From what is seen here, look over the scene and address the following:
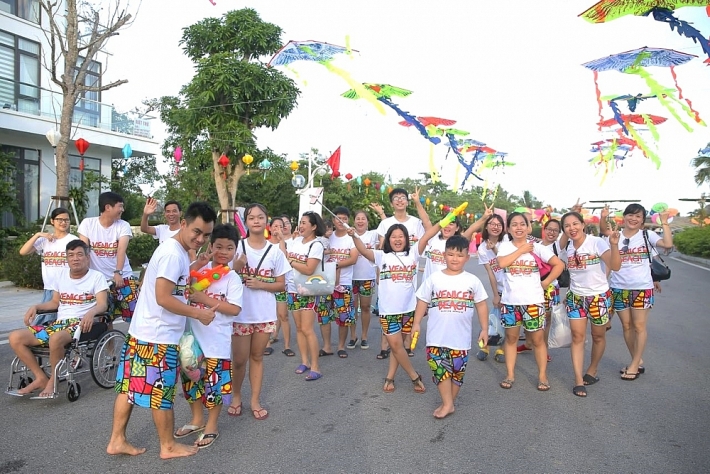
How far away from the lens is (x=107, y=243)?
5.64m

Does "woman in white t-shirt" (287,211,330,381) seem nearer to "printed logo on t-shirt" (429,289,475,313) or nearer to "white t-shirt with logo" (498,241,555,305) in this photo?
"printed logo on t-shirt" (429,289,475,313)

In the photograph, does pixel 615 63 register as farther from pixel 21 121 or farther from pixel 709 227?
pixel 709 227

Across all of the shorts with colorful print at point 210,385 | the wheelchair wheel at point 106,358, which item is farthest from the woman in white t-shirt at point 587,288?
the wheelchair wheel at point 106,358

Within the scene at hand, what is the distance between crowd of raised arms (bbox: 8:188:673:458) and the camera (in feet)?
11.2

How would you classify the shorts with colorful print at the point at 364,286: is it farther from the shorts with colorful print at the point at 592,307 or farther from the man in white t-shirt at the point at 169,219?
the shorts with colorful print at the point at 592,307

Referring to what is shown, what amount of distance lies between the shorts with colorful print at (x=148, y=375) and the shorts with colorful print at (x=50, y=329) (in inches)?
62.1

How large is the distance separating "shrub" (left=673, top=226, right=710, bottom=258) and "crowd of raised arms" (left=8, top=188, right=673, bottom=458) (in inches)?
924

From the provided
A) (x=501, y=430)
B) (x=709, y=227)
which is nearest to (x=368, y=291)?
(x=501, y=430)

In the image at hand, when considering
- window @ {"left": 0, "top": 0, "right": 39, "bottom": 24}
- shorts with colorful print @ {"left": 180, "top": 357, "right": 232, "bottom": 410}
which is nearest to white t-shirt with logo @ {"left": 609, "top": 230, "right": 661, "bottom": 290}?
shorts with colorful print @ {"left": 180, "top": 357, "right": 232, "bottom": 410}

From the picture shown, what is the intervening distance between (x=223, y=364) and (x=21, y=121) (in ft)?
54.5

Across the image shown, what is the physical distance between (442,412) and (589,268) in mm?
2193

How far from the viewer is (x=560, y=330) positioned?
18.1ft

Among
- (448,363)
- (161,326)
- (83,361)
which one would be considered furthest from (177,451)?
(448,363)

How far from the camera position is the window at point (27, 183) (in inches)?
695
